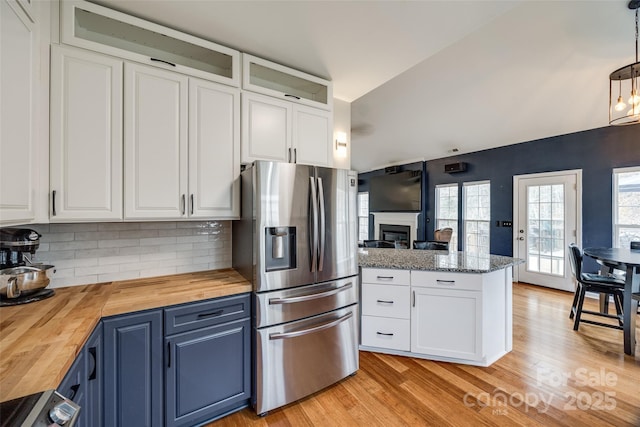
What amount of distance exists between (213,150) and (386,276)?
1.77 m

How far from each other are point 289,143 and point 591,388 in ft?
9.74

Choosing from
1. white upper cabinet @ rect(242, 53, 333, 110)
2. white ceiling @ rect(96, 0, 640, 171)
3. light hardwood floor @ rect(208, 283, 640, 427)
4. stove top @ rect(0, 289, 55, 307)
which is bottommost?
light hardwood floor @ rect(208, 283, 640, 427)

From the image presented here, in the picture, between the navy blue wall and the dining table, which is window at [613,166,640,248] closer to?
the navy blue wall

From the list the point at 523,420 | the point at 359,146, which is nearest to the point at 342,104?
the point at 523,420

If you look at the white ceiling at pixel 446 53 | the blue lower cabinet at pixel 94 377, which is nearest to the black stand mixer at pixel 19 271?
the blue lower cabinet at pixel 94 377

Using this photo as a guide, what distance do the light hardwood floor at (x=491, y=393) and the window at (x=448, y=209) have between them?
3.32 m

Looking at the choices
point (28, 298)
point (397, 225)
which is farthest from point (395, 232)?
point (28, 298)

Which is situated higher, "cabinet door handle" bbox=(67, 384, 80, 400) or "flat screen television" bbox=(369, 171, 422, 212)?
"flat screen television" bbox=(369, 171, 422, 212)

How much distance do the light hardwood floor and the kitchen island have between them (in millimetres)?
137

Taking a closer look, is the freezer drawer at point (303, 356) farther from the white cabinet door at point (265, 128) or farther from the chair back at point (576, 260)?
the chair back at point (576, 260)

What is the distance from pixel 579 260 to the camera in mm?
3100

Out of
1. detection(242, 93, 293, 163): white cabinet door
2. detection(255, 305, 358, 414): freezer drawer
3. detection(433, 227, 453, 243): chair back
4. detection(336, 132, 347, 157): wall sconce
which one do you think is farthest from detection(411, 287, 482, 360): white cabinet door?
detection(433, 227, 453, 243): chair back

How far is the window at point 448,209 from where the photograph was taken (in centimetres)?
605

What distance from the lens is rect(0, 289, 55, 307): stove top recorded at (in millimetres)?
1399
